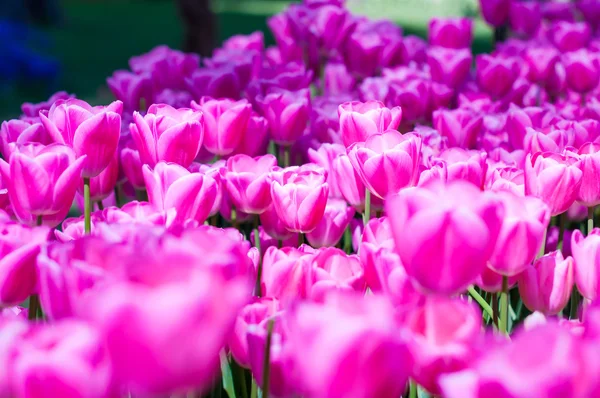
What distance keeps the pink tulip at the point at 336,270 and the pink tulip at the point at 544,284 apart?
0.22 meters

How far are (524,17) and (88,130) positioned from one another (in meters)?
2.29

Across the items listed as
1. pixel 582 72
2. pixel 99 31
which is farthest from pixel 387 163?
pixel 99 31

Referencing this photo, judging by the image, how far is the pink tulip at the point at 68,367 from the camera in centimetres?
60

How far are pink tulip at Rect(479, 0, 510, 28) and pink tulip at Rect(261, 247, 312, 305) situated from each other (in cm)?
221

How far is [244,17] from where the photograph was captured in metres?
9.70

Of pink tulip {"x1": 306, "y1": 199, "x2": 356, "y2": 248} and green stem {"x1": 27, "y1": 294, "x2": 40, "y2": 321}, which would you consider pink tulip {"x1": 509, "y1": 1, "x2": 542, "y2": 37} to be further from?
green stem {"x1": 27, "y1": 294, "x2": 40, "y2": 321}

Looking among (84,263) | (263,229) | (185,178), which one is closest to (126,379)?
(84,263)

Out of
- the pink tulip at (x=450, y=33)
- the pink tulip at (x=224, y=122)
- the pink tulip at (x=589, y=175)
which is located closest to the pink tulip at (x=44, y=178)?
the pink tulip at (x=224, y=122)

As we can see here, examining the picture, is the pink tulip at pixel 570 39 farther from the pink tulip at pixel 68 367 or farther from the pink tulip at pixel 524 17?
the pink tulip at pixel 68 367

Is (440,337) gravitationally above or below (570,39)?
above

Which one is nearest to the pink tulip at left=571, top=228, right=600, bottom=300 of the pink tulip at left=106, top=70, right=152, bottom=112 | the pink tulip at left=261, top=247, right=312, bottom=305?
the pink tulip at left=261, top=247, right=312, bottom=305

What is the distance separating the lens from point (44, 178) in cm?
100

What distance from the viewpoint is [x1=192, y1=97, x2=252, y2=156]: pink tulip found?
1364 millimetres

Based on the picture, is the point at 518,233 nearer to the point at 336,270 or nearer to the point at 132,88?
the point at 336,270
